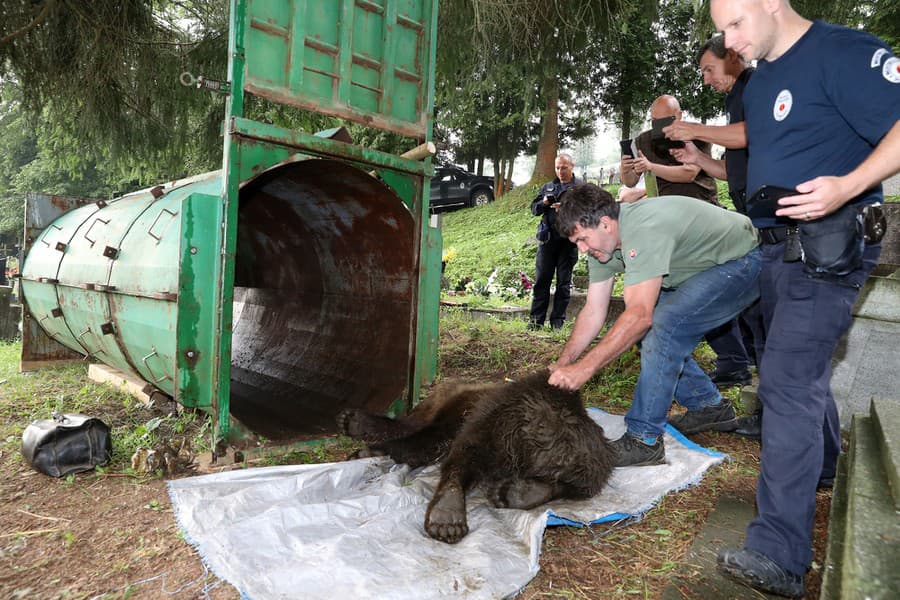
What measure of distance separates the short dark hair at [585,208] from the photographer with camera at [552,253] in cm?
315

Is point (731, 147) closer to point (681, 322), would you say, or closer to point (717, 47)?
point (717, 47)

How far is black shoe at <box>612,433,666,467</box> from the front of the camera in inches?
114

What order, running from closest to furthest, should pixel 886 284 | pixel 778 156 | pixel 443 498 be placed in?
pixel 778 156, pixel 443 498, pixel 886 284

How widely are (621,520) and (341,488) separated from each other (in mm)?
1347

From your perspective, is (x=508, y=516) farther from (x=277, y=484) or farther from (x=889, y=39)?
(x=889, y=39)

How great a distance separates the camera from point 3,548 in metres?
2.15

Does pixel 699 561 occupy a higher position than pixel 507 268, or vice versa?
pixel 507 268

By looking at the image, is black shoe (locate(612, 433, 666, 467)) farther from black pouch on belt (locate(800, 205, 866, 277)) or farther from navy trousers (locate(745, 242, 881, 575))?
black pouch on belt (locate(800, 205, 866, 277))

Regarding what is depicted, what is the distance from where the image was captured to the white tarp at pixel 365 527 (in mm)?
1875

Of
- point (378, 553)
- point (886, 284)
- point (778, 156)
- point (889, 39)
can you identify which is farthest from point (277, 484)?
point (889, 39)

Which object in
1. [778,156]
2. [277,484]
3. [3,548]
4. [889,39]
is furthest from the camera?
[889,39]

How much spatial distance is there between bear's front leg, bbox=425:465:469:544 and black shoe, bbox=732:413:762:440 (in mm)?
1986

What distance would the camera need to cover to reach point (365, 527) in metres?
2.27

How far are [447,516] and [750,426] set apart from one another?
2.16 metres
